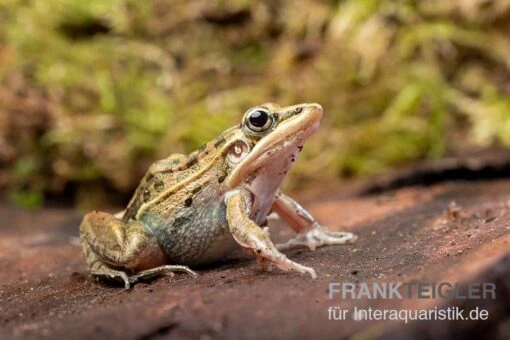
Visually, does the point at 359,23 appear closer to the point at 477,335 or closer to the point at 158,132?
the point at 158,132

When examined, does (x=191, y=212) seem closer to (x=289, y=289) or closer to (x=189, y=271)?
(x=189, y=271)

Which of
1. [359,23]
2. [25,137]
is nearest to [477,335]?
[359,23]

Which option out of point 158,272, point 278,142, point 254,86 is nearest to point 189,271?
point 158,272

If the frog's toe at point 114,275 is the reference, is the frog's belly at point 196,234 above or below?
above

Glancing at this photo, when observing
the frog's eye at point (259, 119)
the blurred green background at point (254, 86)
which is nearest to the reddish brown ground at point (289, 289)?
the frog's eye at point (259, 119)

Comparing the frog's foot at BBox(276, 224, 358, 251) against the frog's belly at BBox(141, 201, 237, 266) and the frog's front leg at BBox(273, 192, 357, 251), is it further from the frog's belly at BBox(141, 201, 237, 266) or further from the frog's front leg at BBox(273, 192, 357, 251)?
the frog's belly at BBox(141, 201, 237, 266)

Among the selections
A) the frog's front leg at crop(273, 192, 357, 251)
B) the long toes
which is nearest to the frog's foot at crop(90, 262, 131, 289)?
the long toes

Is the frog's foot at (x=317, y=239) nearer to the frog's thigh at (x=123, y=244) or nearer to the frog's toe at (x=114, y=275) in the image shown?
the frog's thigh at (x=123, y=244)
